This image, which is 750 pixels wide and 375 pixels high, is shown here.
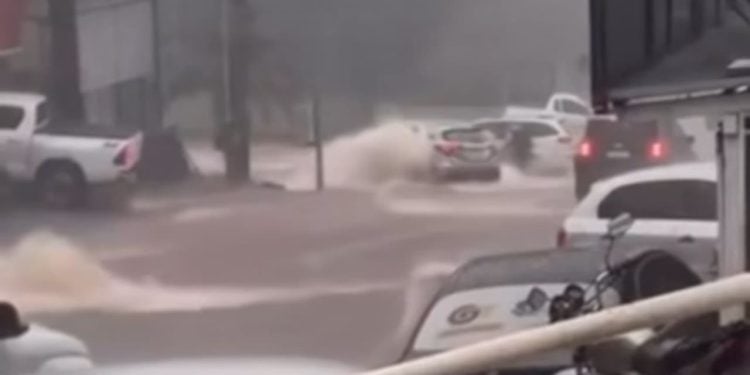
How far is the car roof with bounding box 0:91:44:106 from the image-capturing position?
7.87ft

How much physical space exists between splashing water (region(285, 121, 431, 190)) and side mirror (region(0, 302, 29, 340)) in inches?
19.2

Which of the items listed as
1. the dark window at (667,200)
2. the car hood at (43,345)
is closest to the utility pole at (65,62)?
the car hood at (43,345)

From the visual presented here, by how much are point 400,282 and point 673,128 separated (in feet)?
1.71

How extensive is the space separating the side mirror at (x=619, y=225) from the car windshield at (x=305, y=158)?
0.07 m

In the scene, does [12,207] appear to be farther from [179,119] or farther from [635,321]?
[635,321]

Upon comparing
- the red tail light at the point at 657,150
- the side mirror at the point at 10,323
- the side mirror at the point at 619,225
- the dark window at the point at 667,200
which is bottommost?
the side mirror at the point at 10,323

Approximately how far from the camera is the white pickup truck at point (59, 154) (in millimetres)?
2424

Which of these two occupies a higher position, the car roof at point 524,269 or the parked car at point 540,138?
the parked car at point 540,138

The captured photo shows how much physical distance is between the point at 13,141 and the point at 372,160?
0.58 m

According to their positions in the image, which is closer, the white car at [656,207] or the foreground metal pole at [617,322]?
the foreground metal pole at [617,322]

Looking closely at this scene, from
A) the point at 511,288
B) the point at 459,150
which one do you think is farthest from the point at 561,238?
the point at 459,150

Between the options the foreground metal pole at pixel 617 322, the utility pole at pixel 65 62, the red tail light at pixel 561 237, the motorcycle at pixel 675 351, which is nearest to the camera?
the foreground metal pole at pixel 617 322

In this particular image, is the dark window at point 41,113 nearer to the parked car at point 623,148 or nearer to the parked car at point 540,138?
the parked car at point 540,138

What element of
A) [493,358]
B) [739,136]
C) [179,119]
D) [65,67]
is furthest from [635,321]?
[65,67]
